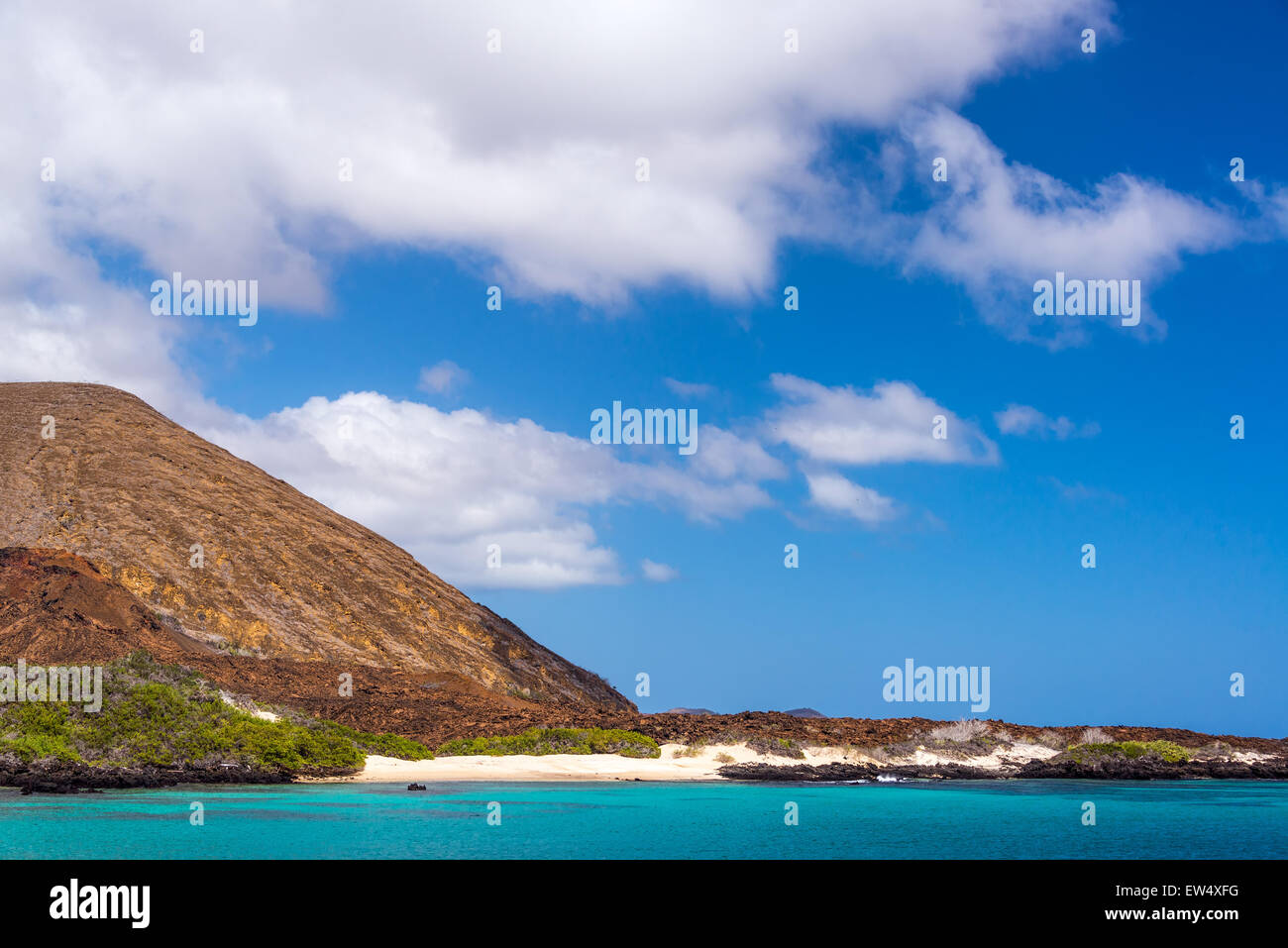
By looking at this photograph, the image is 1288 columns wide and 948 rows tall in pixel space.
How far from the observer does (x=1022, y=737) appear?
5588 cm

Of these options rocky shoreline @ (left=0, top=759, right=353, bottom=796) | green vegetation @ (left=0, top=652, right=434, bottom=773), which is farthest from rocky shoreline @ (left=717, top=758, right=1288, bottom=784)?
rocky shoreline @ (left=0, top=759, right=353, bottom=796)

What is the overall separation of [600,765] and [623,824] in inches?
687

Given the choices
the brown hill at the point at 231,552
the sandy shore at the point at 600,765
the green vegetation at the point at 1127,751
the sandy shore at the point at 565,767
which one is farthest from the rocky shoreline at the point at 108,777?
the green vegetation at the point at 1127,751

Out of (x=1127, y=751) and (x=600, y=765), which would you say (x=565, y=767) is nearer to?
(x=600, y=765)

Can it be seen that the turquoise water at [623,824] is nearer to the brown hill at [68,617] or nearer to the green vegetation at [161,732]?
the green vegetation at [161,732]

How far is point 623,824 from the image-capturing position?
27.3 meters

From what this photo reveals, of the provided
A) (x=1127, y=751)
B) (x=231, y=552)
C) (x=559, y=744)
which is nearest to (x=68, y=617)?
(x=231, y=552)

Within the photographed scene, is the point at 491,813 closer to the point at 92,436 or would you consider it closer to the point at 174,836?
the point at 174,836

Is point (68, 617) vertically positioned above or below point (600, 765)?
above
